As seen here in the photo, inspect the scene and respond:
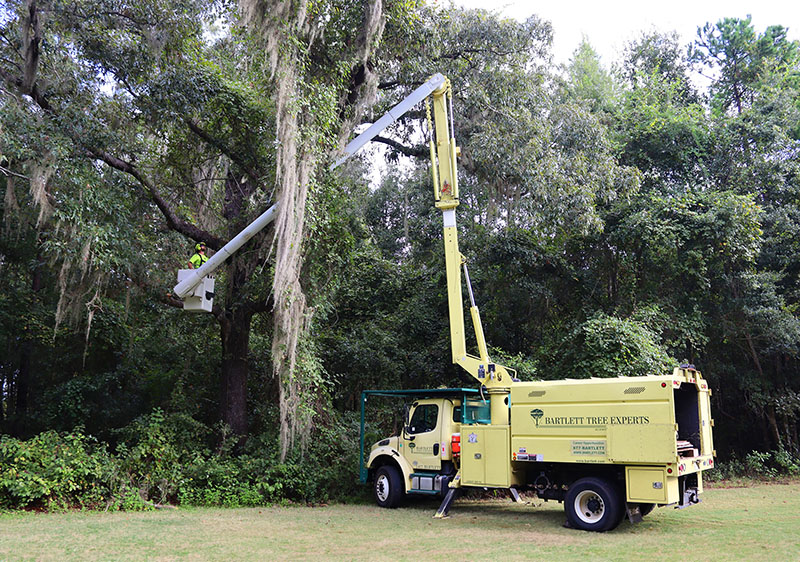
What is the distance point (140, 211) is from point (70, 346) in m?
6.12

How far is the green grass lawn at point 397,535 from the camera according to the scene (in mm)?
6824

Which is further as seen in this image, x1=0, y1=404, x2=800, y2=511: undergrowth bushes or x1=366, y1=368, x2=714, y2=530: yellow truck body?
x1=0, y1=404, x2=800, y2=511: undergrowth bushes

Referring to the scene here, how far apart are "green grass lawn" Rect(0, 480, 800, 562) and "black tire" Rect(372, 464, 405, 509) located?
0.24 metres

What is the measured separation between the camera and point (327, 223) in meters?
12.4

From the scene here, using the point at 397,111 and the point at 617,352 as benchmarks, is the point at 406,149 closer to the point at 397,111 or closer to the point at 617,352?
the point at 397,111

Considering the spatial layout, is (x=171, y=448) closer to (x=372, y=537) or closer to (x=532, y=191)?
(x=372, y=537)

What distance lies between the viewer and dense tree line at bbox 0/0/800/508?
1146cm

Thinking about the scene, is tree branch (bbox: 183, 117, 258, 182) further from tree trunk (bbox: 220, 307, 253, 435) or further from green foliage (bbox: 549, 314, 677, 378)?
green foliage (bbox: 549, 314, 677, 378)

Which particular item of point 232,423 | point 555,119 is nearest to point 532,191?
point 555,119

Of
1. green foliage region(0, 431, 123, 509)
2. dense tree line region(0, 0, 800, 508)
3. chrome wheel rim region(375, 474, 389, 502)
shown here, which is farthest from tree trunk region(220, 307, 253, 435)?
Result: chrome wheel rim region(375, 474, 389, 502)

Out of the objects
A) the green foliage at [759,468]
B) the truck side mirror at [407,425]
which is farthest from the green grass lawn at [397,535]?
the green foliage at [759,468]

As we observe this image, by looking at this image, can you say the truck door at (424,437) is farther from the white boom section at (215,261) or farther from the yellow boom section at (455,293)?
the white boom section at (215,261)

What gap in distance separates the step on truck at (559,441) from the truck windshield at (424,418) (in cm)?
2

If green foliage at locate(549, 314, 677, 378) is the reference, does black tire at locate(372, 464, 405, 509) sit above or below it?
below
